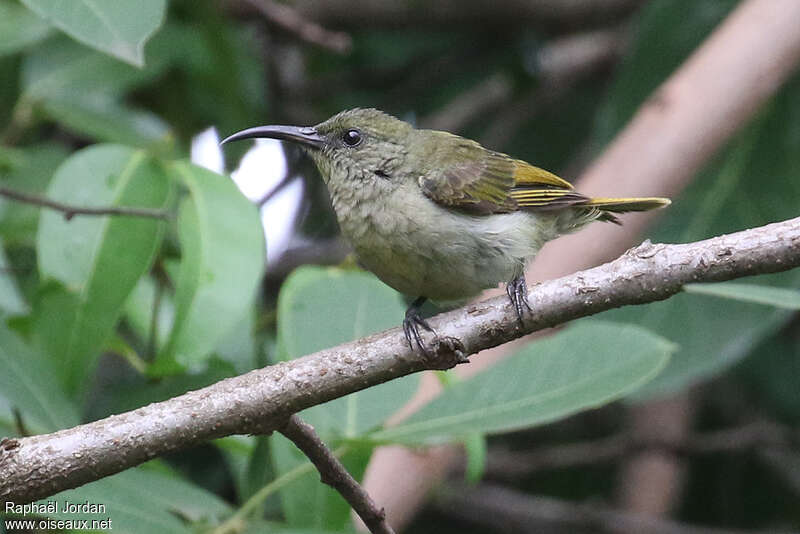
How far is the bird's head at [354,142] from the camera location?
11.4 ft

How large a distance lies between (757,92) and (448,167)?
1.40m

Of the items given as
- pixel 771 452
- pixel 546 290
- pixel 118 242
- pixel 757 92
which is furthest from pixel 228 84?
pixel 771 452

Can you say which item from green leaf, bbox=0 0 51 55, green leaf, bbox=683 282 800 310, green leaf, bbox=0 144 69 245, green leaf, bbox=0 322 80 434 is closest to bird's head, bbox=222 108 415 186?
green leaf, bbox=0 144 69 245

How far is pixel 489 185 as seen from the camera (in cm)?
339

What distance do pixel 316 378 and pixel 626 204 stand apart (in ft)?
4.91

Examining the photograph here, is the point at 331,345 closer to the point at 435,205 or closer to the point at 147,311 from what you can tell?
the point at 435,205

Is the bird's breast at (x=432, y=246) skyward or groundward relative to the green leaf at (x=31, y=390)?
skyward

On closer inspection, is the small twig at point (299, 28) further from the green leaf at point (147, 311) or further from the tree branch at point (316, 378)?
the tree branch at point (316, 378)

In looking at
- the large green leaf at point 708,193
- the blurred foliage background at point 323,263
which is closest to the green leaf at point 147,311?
the blurred foliage background at point 323,263

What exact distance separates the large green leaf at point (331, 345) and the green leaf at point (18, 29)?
1.43 metres

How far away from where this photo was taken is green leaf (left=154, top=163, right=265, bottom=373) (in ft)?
9.38

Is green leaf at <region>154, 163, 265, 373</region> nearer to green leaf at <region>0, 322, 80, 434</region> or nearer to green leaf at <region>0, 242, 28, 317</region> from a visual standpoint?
green leaf at <region>0, 322, 80, 434</region>

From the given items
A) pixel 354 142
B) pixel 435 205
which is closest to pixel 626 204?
pixel 435 205

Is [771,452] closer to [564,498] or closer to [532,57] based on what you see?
[564,498]
